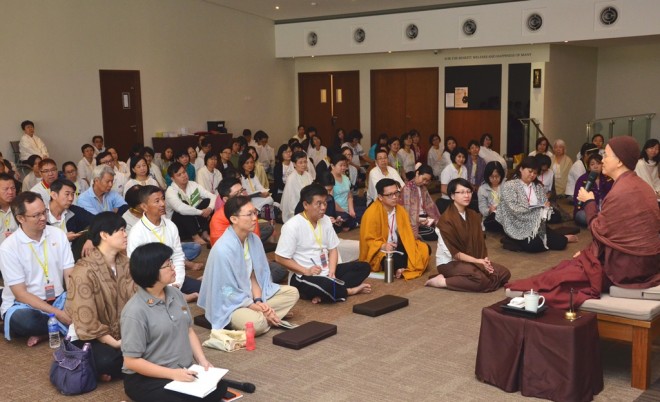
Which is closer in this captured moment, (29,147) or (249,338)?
(249,338)

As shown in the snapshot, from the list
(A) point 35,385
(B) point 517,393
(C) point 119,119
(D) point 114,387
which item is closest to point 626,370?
(B) point 517,393

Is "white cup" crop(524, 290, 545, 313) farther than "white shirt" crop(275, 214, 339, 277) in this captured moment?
No

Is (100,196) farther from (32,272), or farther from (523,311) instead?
(523,311)

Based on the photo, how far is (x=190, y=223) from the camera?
8492 mm

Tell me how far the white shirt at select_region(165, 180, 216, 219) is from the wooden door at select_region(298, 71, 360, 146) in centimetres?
844

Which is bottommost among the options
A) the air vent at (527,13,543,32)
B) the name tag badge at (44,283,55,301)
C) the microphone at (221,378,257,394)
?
the microphone at (221,378,257,394)

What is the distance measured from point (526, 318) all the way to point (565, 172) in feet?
25.7

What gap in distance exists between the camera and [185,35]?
14.1 meters

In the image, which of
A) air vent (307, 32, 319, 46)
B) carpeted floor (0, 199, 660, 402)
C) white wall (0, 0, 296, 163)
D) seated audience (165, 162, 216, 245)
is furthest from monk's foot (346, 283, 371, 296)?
air vent (307, 32, 319, 46)

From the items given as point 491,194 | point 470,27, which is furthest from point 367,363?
point 470,27

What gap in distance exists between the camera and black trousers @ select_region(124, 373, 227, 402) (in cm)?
362

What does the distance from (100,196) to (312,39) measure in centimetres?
938

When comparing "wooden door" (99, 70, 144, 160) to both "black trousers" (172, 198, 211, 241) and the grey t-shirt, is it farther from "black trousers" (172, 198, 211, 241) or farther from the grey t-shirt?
the grey t-shirt

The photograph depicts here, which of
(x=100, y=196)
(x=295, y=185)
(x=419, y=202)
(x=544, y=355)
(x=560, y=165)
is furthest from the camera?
(x=560, y=165)
